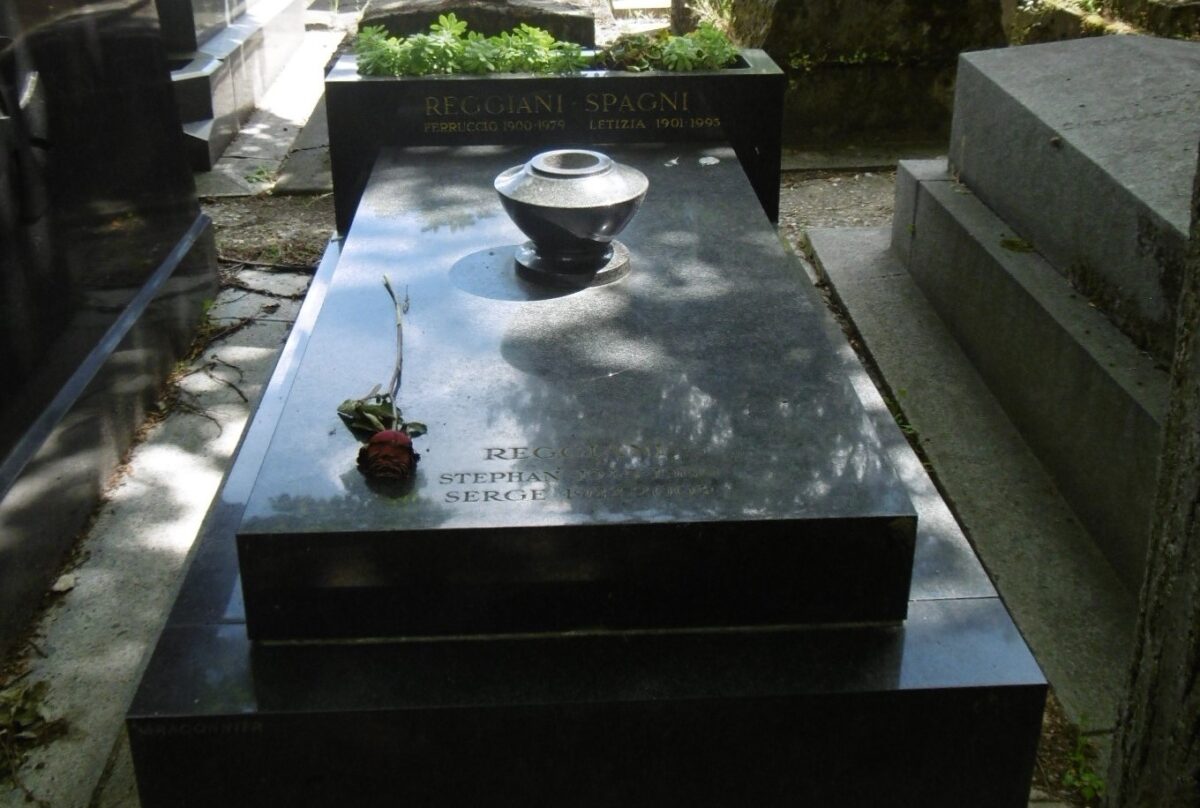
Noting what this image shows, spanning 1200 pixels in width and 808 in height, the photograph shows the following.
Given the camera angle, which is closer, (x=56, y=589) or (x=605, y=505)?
(x=605, y=505)

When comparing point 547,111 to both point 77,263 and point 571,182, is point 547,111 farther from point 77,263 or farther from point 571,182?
point 77,263

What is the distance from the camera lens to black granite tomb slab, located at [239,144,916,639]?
2.87 m

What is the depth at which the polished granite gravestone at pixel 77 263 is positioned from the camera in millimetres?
4074

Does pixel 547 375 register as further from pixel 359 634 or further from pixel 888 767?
pixel 888 767

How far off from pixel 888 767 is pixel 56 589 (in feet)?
8.54

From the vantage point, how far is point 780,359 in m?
3.61

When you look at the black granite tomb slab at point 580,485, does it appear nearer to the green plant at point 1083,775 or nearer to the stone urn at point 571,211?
the stone urn at point 571,211

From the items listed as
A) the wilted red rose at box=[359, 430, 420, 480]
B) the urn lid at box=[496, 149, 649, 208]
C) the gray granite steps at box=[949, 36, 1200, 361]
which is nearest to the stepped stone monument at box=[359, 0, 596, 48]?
the gray granite steps at box=[949, 36, 1200, 361]

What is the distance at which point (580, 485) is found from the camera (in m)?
2.99

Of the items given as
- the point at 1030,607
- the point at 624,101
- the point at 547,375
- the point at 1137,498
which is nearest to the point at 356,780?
the point at 547,375

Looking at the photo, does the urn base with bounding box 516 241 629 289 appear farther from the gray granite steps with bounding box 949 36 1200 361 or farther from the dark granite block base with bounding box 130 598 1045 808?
the gray granite steps with bounding box 949 36 1200 361

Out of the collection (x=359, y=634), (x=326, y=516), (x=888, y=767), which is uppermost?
(x=326, y=516)

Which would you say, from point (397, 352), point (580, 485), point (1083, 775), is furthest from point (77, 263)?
point (1083, 775)

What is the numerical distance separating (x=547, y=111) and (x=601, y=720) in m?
3.31
